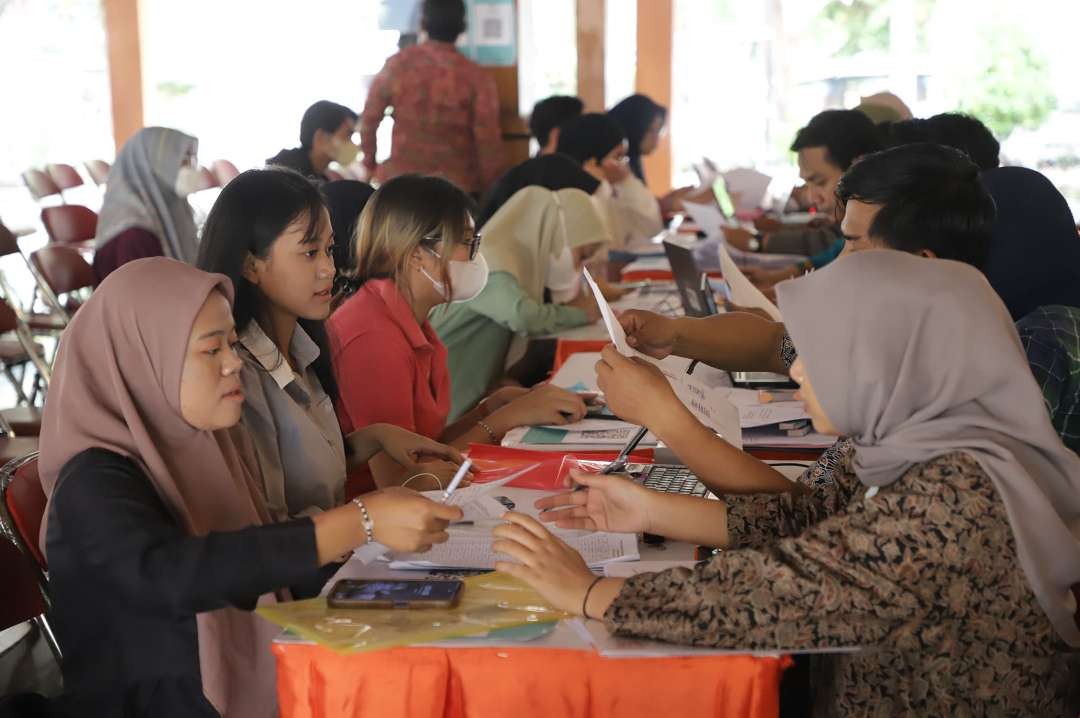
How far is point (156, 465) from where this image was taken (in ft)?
4.56

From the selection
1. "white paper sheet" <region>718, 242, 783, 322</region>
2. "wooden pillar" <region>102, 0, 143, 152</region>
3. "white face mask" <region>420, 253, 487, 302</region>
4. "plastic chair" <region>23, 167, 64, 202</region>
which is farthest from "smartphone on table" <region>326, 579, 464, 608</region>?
"wooden pillar" <region>102, 0, 143, 152</region>

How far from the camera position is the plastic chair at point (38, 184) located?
21.5 ft

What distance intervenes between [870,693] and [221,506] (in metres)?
0.88

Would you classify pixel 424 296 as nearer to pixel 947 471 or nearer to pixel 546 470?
pixel 546 470

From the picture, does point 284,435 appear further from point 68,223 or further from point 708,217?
point 68,223

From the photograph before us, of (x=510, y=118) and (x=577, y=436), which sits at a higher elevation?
(x=510, y=118)

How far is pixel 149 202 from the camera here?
438cm

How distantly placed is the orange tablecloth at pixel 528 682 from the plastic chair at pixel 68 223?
4.31 metres

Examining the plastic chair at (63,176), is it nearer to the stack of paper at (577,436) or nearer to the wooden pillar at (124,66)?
the wooden pillar at (124,66)

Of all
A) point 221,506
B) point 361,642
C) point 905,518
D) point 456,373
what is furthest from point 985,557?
point 456,373

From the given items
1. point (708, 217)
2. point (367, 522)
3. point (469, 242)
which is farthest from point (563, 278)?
point (367, 522)

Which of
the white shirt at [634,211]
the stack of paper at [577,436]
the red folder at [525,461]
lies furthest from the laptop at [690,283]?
the white shirt at [634,211]

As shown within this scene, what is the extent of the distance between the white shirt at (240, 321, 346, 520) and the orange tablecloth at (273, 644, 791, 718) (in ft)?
A: 2.01

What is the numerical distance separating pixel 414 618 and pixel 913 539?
0.56 meters
